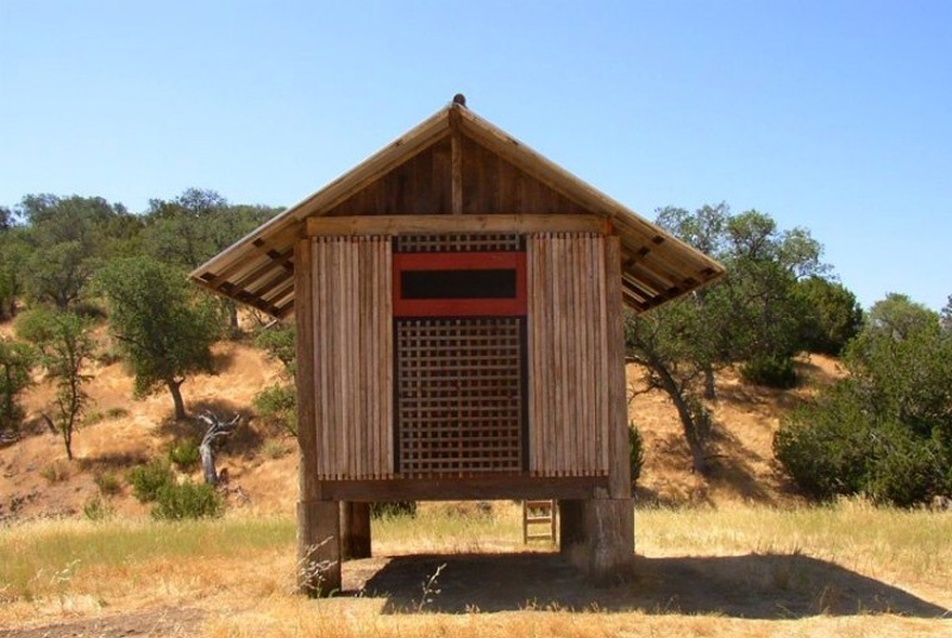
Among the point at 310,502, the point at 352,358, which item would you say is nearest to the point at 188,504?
the point at 310,502

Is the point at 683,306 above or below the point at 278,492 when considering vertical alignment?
above

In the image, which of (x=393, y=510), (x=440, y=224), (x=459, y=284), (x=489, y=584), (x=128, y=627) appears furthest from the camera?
(x=393, y=510)

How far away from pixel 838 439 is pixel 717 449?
7.08 m

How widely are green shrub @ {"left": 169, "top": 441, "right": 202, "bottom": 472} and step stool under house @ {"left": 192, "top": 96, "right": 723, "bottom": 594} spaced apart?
3192cm

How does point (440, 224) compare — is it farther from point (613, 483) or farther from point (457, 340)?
point (613, 483)

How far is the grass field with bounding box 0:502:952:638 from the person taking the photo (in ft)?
31.1

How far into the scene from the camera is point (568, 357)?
1139cm

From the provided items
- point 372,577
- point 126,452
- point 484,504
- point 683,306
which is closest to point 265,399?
point 126,452

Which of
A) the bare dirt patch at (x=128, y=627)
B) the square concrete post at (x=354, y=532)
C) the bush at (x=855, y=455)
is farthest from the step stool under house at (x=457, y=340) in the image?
the bush at (x=855, y=455)

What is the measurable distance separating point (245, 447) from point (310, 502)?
3284 cm

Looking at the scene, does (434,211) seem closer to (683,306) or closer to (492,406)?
(492,406)

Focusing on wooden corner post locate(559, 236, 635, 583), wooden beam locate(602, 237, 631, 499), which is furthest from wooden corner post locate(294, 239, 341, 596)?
wooden beam locate(602, 237, 631, 499)

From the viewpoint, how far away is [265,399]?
1607 inches

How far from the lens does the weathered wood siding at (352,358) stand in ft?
36.9
